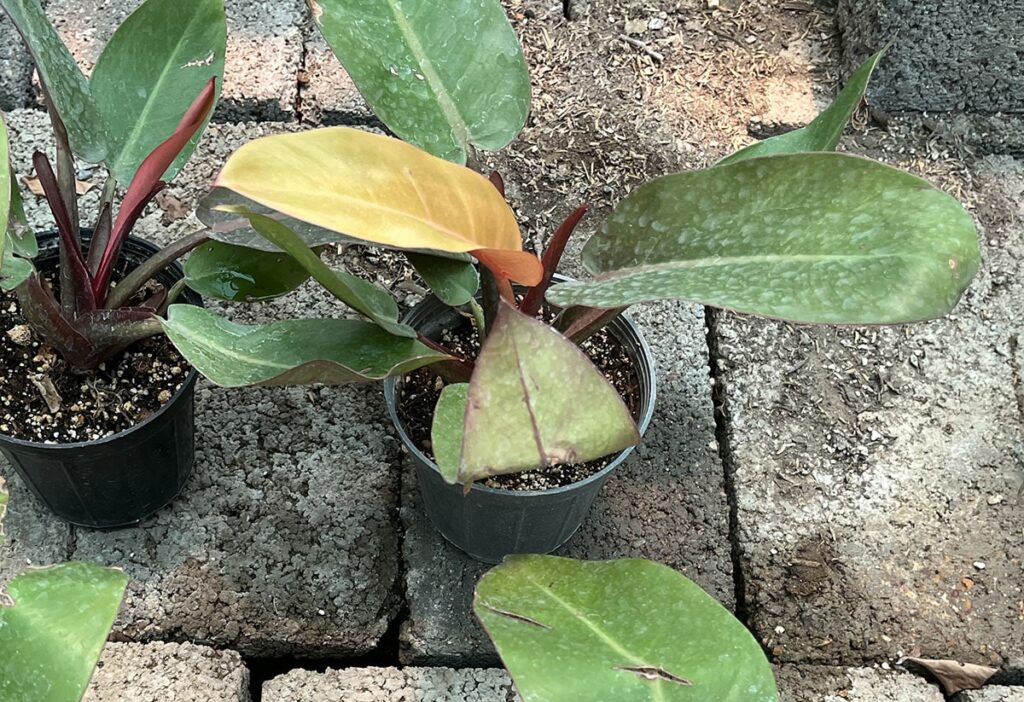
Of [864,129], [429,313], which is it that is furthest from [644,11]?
Answer: [429,313]

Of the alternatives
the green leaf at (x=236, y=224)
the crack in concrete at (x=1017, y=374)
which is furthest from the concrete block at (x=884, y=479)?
the green leaf at (x=236, y=224)

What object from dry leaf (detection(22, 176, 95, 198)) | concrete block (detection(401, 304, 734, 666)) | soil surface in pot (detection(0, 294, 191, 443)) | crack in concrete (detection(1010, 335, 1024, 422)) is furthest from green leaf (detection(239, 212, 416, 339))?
crack in concrete (detection(1010, 335, 1024, 422))

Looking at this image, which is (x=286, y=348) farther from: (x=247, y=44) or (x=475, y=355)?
(x=247, y=44)

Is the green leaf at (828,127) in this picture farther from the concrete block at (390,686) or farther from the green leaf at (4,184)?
the concrete block at (390,686)

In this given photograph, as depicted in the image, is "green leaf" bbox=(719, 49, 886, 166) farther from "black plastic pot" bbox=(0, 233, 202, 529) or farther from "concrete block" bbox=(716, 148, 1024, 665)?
"black plastic pot" bbox=(0, 233, 202, 529)

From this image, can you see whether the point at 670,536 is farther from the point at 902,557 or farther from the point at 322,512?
the point at 322,512
